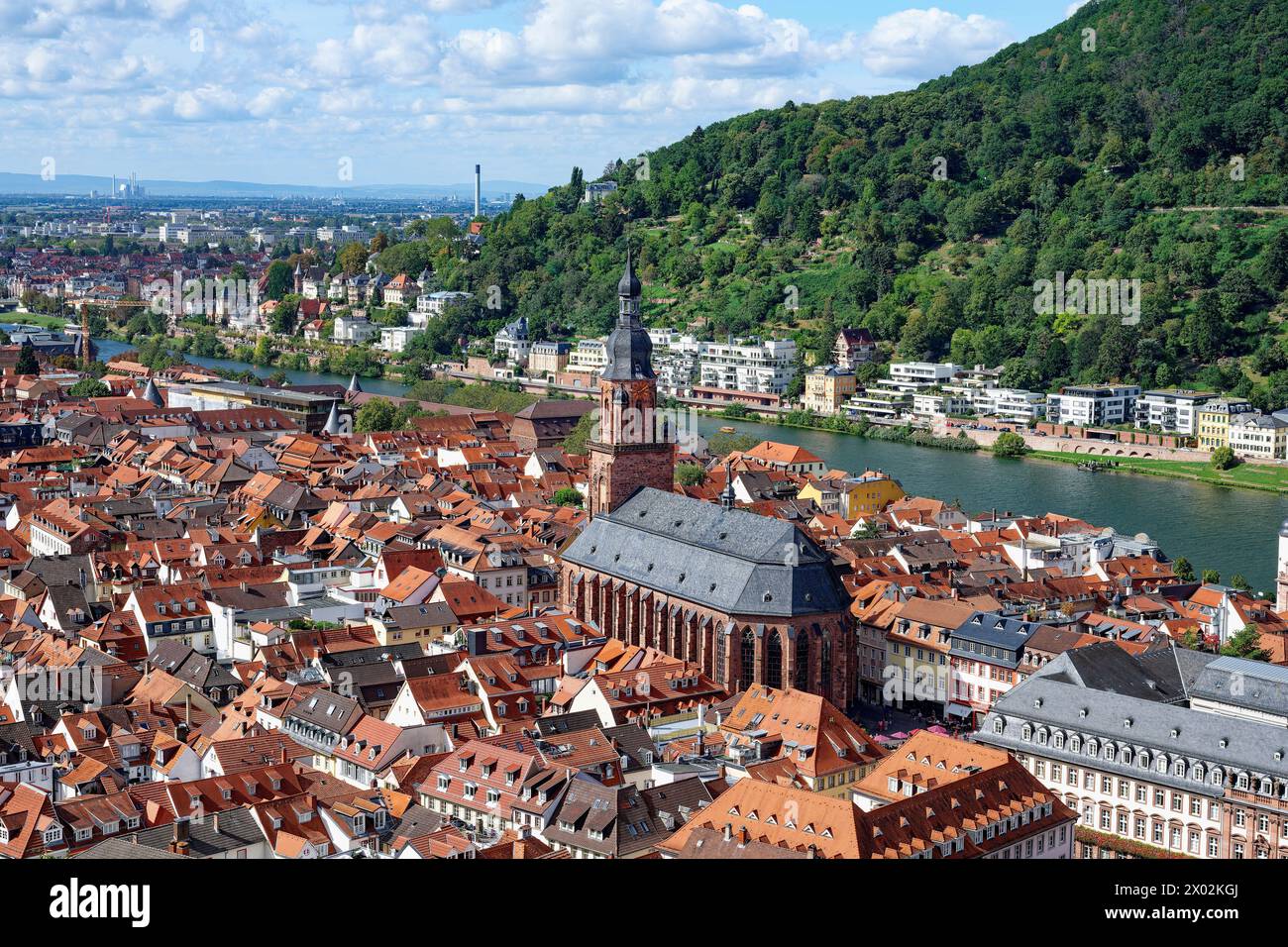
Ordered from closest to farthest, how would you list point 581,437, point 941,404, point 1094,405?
point 581,437 → point 1094,405 → point 941,404

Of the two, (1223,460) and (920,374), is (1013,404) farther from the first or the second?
(1223,460)

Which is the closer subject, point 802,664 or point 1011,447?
point 802,664

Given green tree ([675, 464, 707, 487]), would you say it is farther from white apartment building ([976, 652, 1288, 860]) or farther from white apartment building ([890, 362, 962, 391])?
white apartment building ([890, 362, 962, 391])

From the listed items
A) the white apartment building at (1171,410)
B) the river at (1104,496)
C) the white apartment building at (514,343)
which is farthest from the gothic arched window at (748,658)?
the white apartment building at (514,343)

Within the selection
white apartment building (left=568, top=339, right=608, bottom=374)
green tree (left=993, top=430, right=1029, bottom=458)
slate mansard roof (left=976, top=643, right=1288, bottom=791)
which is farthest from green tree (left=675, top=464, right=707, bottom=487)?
white apartment building (left=568, top=339, right=608, bottom=374)

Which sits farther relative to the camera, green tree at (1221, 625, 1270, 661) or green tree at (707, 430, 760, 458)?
green tree at (707, 430, 760, 458)

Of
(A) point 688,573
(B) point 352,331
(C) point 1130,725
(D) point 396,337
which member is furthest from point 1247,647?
(B) point 352,331
